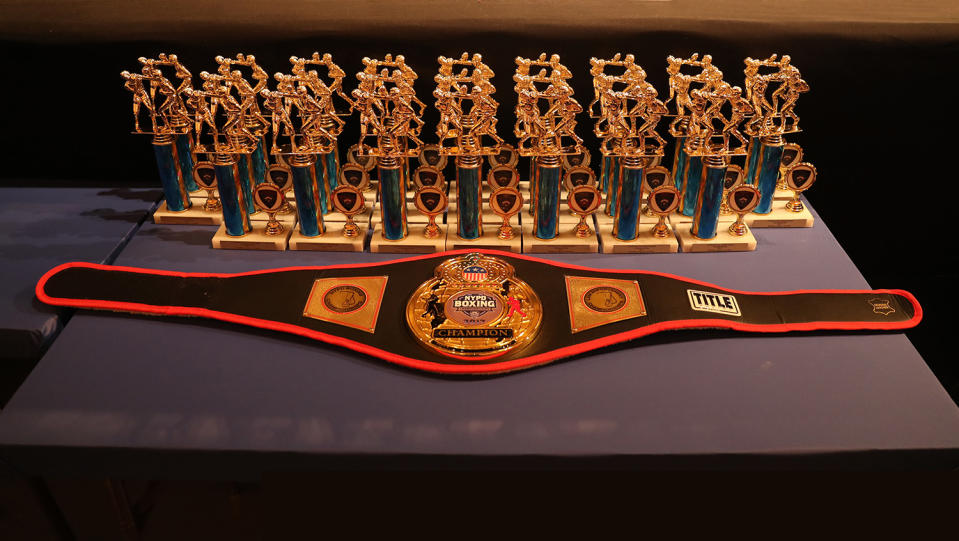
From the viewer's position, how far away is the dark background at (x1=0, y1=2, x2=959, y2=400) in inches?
58.8

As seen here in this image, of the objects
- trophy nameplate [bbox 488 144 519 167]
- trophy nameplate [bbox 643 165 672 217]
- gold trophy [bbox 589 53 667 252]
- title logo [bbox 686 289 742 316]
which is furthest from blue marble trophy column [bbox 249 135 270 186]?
title logo [bbox 686 289 742 316]

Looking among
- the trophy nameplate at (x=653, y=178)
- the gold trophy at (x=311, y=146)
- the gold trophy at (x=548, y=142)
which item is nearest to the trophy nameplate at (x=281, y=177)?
the gold trophy at (x=311, y=146)

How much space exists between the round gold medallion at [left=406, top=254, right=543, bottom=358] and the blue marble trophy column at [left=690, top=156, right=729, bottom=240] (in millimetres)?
418

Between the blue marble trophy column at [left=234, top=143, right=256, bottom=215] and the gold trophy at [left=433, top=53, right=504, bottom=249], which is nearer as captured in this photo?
the gold trophy at [left=433, top=53, right=504, bottom=249]

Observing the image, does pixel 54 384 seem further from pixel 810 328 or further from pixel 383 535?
pixel 810 328

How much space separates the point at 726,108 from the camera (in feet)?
5.32

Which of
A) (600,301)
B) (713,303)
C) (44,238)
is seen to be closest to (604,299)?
(600,301)

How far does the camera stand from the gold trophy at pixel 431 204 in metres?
1.34

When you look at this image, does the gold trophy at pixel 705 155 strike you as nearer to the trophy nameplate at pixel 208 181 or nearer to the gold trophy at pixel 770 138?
the gold trophy at pixel 770 138

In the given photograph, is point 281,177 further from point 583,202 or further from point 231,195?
point 583,202

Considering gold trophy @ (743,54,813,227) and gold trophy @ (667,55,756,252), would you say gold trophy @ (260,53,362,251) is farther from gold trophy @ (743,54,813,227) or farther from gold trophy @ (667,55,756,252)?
gold trophy @ (743,54,813,227)

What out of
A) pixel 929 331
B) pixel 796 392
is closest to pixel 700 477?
pixel 796 392

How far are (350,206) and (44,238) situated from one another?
0.66 meters

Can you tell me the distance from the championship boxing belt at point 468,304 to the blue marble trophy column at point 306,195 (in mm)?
146
